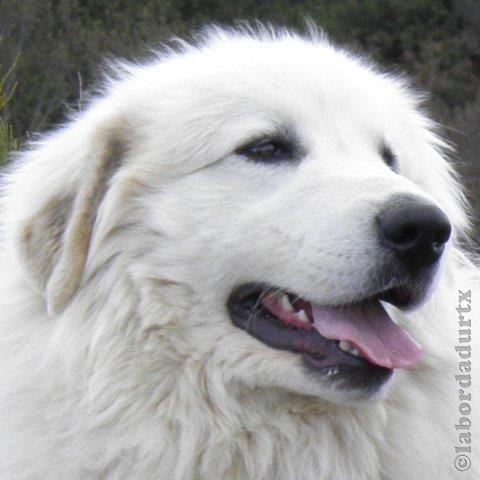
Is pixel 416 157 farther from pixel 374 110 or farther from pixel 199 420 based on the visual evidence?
pixel 199 420

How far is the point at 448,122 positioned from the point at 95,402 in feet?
44.2

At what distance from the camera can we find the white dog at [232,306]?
360 cm

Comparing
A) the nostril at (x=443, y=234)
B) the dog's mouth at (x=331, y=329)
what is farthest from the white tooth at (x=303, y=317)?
the nostril at (x=443, y=234)

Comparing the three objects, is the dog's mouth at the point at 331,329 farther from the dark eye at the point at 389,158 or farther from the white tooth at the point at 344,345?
the dark eye at the point at 389,158

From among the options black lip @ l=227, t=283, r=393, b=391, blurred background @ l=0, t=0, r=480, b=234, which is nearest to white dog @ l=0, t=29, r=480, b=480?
black lip @ l=227, t=283, r=393, b=391

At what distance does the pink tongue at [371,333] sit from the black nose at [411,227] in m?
0.28

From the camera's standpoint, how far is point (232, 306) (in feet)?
12.3

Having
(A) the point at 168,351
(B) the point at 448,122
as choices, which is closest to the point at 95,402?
(A) the point at 168,351

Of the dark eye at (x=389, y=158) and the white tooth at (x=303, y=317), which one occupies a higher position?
the dark eye at (x=389, y=158)

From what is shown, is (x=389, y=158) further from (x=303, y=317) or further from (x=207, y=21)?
(x=207, y=21)

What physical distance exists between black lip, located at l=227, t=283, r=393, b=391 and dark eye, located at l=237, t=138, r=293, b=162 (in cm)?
43

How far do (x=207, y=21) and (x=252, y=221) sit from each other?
21.2 m

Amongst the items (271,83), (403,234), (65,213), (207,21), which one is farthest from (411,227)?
(207,21)

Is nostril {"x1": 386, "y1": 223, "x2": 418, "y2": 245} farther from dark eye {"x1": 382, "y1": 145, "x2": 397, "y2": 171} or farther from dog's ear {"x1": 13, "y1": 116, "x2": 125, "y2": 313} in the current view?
dog's ear {"x1": 13, "y1": 116, "x2": 125, "y2": 313}
